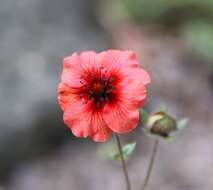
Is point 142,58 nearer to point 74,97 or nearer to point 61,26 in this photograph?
point 61,26

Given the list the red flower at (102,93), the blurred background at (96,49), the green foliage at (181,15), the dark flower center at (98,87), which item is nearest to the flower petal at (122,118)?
the red flower at (102,93)

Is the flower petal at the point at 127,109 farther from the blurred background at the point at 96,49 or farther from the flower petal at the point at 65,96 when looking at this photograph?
Result: the blurred background at the point at 96,49

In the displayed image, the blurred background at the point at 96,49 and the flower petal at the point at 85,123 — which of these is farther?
the blurred background at the point at 96,49

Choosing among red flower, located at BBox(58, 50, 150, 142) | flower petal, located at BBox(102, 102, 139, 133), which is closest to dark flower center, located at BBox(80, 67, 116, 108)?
red flower, located at BBox(58, 50, 150, 142)

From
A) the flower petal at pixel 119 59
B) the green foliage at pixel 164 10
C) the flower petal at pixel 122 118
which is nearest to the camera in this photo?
the flower petal at pixel 122 118

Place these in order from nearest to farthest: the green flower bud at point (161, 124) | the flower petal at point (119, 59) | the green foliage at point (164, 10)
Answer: the flower petal at point (119, 59) < the green flower bud at point (161, 124) < the green foliage at point (164, 10)

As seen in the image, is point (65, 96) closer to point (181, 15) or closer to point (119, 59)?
point (119, 59)
